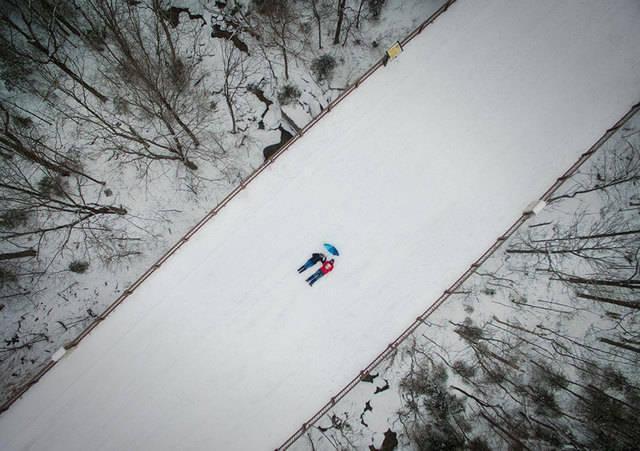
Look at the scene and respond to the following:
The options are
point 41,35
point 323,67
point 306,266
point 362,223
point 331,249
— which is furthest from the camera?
point 41,35

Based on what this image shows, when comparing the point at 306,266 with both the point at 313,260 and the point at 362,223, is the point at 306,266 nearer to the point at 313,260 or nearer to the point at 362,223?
the point at 313,260

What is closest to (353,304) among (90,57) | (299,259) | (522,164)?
(299,259)

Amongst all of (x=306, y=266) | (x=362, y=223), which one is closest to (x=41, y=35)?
(x=306, y=266)

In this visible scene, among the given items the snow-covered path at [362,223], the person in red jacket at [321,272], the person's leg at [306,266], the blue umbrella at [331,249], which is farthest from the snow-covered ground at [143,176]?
the person in red jacket at [321,272]

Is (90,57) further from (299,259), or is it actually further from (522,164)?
(522,164)

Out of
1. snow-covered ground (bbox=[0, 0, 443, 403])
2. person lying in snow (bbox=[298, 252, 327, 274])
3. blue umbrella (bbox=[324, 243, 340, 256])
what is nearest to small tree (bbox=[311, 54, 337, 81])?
snow-covered ground (bbox=[0, 0, 443, 403])
